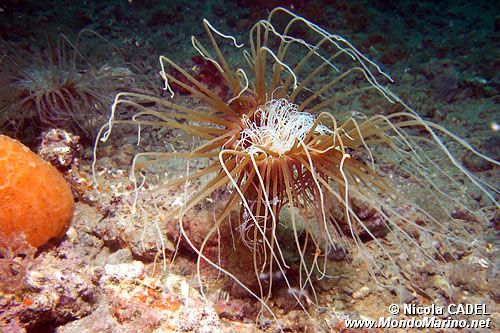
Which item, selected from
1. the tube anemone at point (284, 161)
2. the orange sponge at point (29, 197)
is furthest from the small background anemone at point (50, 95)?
the tube anemone at point (284, 161)

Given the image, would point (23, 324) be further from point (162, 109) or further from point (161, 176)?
point (162, 109)

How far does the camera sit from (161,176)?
393cm

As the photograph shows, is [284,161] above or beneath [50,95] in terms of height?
beneath

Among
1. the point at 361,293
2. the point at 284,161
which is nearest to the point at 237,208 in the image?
the point at 284,161

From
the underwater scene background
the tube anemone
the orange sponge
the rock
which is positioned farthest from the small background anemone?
the rock

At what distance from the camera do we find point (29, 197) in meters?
2.87

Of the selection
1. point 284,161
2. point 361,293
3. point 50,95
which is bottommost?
point 361,293

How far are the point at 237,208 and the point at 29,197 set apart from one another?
5.50 ft

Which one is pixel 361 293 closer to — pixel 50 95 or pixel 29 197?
pixel 29 197

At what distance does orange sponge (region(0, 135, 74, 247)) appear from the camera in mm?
2754

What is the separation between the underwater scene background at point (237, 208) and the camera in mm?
2314

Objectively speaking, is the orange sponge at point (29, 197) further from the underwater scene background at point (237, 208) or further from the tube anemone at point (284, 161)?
the tube anemone at point (284, 161)

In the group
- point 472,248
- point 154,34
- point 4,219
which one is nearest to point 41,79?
point 4,219

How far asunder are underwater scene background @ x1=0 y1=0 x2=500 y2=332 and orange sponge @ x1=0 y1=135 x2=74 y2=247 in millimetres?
14
